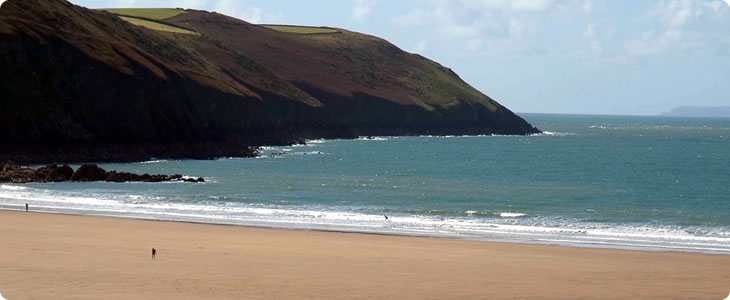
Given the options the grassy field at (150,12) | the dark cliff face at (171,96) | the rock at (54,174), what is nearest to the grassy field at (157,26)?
the dark cliff face at (171,96)

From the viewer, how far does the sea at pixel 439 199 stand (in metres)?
35.3

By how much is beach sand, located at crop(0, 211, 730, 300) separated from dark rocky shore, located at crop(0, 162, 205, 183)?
21.8 meters

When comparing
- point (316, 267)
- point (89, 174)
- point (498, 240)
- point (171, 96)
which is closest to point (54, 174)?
point (89, 174)

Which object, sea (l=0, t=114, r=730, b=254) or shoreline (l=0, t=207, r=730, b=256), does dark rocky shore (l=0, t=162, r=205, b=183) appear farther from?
shoreline (l=0, t=207, r=730, b=256)

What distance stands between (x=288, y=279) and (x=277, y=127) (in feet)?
331

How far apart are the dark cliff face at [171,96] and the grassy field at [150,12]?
12.0ft

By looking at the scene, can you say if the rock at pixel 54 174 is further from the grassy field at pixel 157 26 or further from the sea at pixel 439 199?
the grassy field at pixel 157 26

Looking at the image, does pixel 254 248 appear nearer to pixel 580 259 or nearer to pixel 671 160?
pixel 580 259

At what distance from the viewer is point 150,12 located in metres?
185

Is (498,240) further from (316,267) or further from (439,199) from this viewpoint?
(439,199)

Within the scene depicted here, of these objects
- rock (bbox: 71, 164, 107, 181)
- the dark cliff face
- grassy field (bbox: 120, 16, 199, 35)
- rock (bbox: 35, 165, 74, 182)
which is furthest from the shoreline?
grassy field (bbox: 120, 16, 199, 35)

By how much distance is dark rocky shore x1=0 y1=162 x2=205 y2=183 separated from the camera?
5344 cm

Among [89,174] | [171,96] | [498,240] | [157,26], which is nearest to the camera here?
[498,240]

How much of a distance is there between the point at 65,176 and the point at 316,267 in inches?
1389
